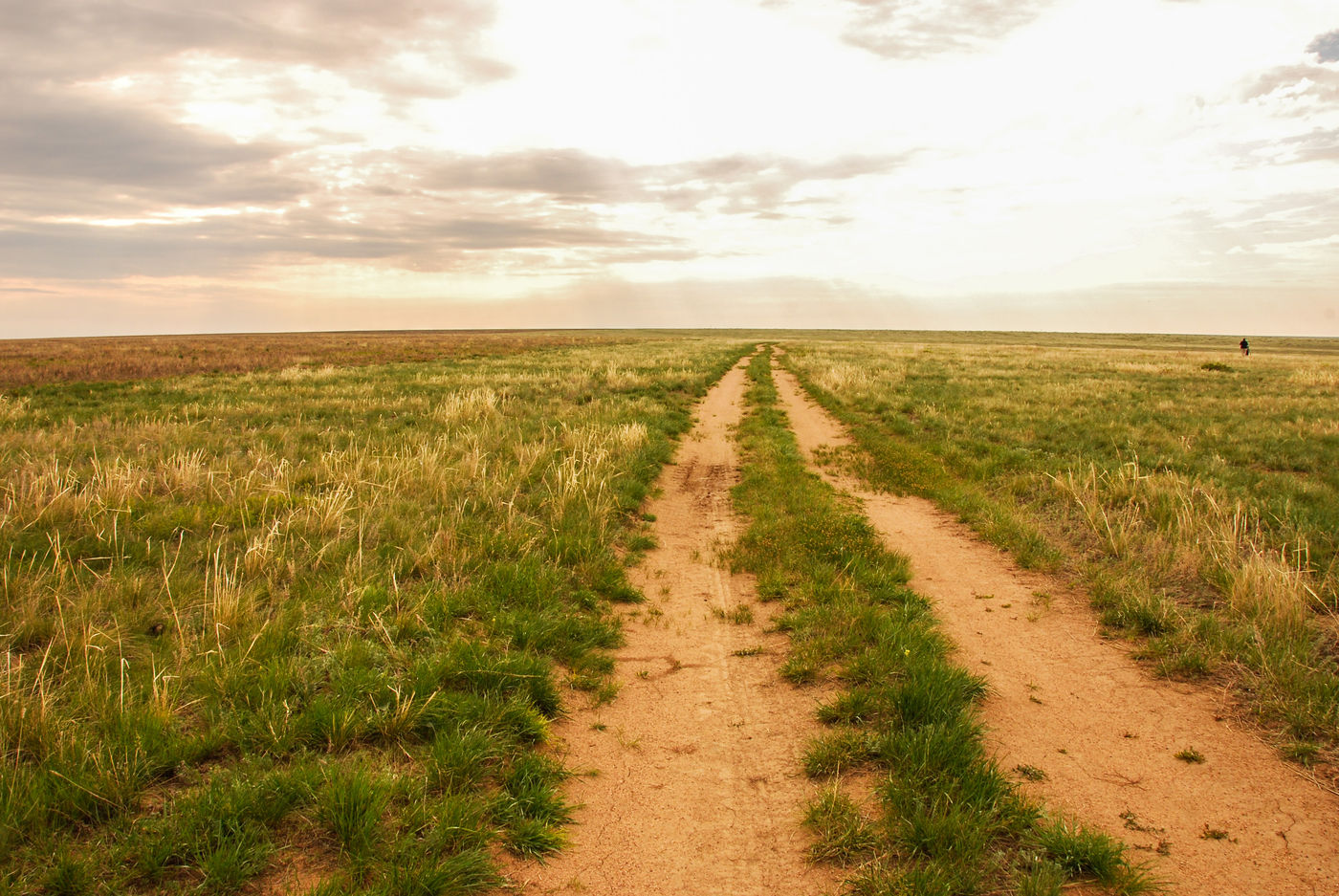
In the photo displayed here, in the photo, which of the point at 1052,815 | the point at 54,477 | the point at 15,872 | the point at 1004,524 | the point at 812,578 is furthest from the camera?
the point at 1004,524

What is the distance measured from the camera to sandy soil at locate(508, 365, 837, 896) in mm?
3232

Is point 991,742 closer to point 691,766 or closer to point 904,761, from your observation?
point 904,761

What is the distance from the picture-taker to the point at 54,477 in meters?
7.96

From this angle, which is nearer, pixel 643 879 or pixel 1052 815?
pixel 643 879

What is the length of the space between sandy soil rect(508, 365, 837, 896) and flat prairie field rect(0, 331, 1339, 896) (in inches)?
1.6

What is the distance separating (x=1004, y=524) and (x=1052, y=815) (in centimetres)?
605

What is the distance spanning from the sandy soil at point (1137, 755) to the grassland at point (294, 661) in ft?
10.2

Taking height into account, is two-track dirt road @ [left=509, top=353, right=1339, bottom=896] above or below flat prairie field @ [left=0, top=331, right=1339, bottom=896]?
below

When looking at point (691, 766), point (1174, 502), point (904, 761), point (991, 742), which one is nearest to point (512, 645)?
point (691, 766)

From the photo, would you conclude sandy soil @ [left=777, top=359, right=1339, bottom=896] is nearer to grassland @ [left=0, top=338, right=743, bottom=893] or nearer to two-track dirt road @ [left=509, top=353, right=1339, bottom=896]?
two-track dirt road @ [left=509, top=353, right=1339, bottom=896]

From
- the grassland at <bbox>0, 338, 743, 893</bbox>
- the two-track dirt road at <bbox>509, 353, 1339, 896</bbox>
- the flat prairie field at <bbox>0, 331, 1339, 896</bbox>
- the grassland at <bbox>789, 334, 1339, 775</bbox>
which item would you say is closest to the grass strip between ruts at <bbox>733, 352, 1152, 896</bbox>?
the flat prairie field at <bbox>0, 331, 1339, 896</bbox>

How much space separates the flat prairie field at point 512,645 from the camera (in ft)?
10.5

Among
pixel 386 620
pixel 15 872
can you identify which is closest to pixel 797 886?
pixel 15 872

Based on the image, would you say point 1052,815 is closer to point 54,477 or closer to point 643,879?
point 643,879
